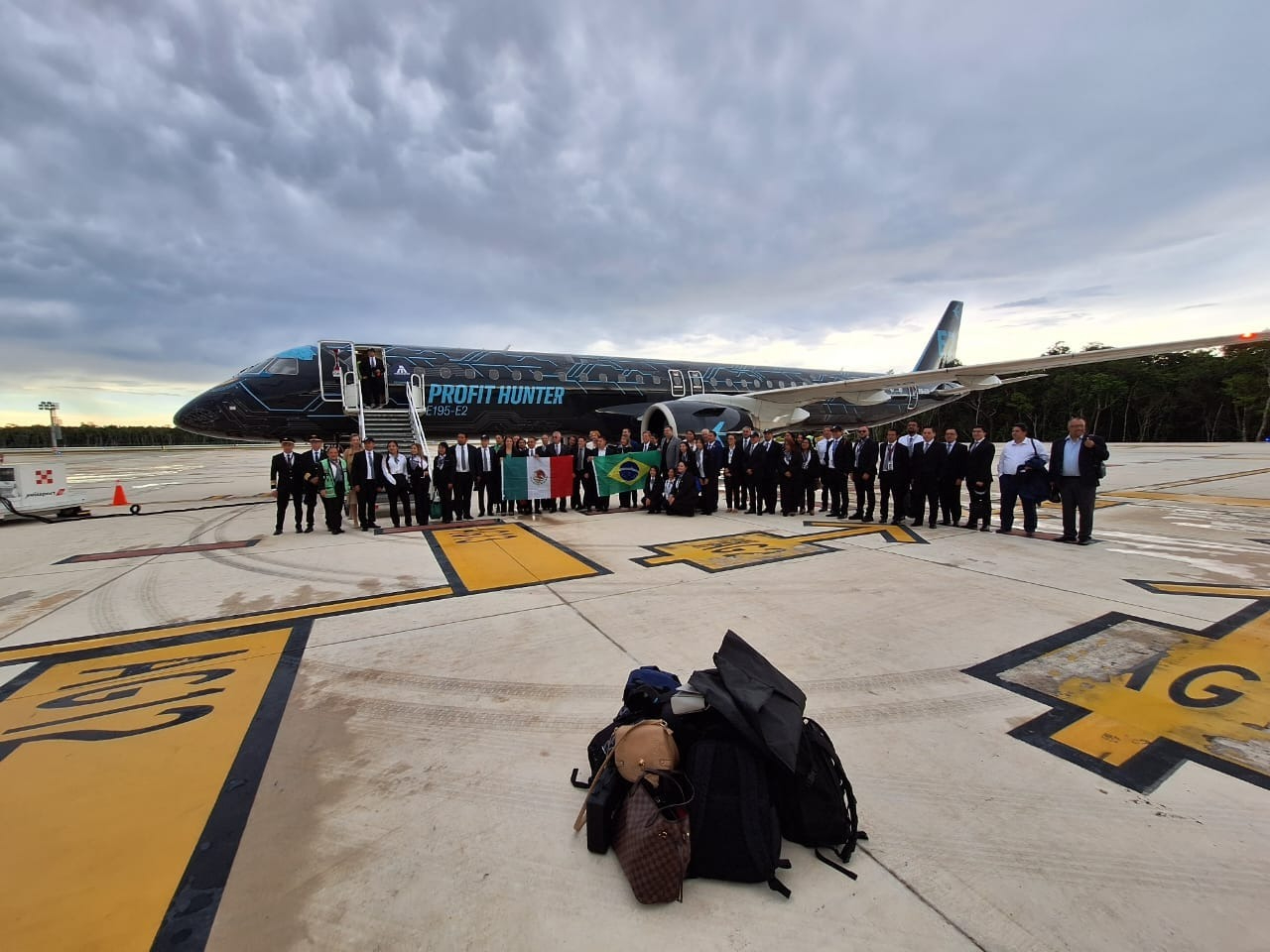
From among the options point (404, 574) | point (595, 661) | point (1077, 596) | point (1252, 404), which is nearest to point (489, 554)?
point (404, 574)

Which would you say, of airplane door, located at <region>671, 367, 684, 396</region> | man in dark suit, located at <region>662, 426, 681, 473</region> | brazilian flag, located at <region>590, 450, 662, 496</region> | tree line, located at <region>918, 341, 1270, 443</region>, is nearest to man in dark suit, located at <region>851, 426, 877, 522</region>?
man in dark suit, located at <region>662, 426, 681, 473</region>

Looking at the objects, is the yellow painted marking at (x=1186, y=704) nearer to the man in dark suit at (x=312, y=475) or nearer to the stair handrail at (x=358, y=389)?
the man in dark suit at (x=312, y=475)

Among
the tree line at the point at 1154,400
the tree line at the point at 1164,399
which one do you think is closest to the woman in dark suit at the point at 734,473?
the tree line at the point at 1154,400

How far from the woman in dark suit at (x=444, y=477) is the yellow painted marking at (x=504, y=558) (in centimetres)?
96

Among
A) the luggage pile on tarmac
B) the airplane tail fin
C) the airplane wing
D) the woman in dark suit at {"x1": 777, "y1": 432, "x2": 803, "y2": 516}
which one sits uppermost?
the airplane tail fin

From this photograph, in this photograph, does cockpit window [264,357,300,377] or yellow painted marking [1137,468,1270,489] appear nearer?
cockpit window [264,357,300,377]

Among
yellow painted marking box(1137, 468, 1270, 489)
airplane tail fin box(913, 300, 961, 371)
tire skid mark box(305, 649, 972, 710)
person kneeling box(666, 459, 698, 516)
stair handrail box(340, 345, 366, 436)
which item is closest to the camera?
tire skid mark box(305, 649, 972, 710)

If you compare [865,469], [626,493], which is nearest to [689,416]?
[626,493]

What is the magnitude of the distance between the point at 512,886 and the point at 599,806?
15.1 inches

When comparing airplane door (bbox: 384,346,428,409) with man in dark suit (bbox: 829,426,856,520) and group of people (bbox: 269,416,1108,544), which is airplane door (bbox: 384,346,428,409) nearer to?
group of people (bbox: 269,416,1108,544)

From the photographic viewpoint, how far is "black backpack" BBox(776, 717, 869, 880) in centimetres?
202

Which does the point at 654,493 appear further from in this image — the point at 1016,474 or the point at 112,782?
the point at 112,782

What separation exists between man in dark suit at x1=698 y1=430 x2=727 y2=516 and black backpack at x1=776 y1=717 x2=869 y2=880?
791 cm

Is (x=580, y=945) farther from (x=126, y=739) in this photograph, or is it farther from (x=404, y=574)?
(x=404, y=574)
